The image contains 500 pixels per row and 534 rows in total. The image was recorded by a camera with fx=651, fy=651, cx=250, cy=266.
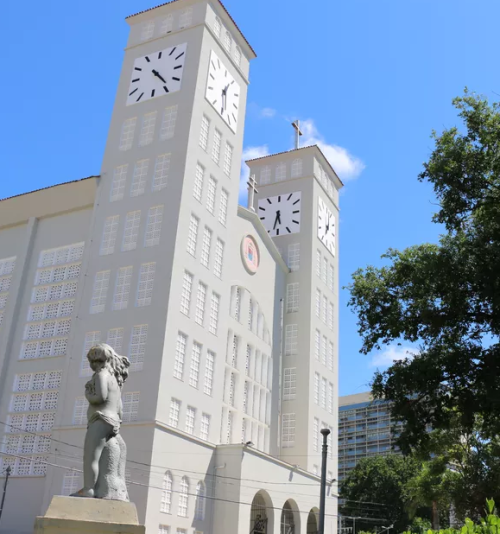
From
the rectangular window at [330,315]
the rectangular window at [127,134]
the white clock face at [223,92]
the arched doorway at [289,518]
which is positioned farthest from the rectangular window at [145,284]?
the rectangular window at [330,315]

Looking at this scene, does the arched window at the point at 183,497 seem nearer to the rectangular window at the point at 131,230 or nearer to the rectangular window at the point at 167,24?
the rectangular window at the point at 131,230

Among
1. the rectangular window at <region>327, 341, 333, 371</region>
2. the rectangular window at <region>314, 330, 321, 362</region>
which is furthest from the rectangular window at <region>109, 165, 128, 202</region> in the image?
the rectangular window at <region>327, 341, 333, 371</region>

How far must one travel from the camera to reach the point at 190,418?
2853 cm

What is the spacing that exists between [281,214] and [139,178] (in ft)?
44.8

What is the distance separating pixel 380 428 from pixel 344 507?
98.0 feet

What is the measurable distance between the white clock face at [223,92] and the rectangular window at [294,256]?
9375 mm

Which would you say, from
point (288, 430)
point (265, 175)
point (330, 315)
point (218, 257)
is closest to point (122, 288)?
point (218, 257)

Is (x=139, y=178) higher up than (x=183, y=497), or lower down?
higher up

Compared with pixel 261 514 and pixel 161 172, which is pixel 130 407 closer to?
pixel 261 514

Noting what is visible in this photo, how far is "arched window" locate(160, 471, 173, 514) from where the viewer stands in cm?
2580

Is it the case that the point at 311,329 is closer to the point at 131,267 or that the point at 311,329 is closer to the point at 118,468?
the point at 131,267

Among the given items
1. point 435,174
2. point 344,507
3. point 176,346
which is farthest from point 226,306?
point 344,507

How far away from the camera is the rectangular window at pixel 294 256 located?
41781 millimetres

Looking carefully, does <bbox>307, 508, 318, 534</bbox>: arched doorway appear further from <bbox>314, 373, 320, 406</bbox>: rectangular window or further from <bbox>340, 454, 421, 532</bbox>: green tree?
<bbox>340, 454, 421, 532</bbox>: green tree
